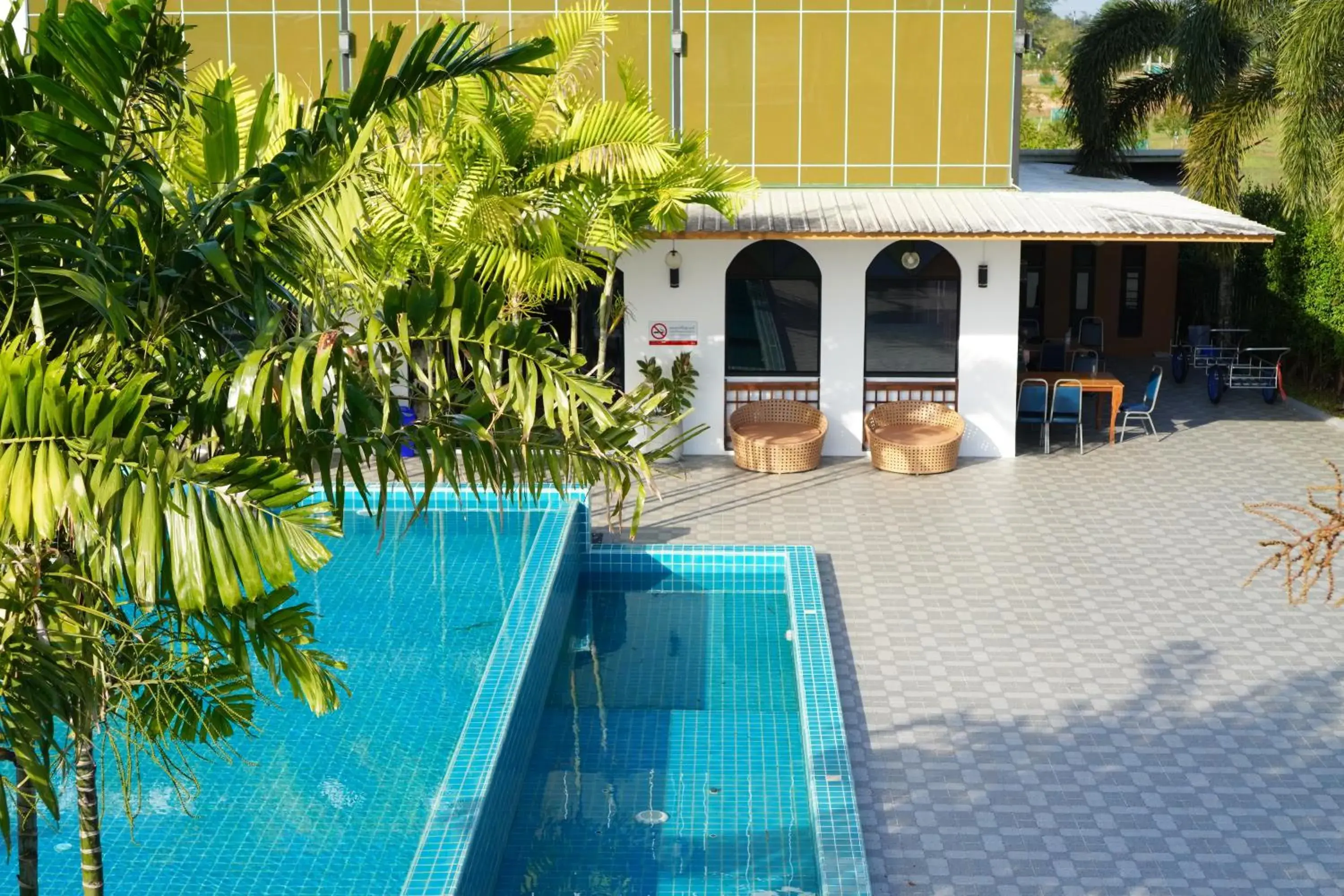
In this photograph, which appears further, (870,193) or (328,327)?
(870,193)

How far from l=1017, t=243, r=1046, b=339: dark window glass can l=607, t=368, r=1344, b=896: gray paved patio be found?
6458 mm

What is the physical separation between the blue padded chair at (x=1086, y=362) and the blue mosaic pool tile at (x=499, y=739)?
26.3 ft

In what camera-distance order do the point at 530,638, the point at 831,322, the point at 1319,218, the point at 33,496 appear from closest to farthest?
the point at 33,496 → the point at 530,638 → the point at 831,322 → the point at 1319,218

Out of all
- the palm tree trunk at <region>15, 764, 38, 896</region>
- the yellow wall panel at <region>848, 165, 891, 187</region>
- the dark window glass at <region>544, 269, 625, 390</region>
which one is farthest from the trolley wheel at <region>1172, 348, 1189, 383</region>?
the palm tree trunk at <region>15, 764, 38, 896</region>

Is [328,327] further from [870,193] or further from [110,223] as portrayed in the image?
[870,193]

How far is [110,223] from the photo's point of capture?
193 inches

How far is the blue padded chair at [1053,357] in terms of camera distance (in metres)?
18.0

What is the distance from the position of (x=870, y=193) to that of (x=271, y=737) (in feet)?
30.9

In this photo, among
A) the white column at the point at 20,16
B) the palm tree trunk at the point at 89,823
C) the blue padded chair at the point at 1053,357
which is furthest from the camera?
the blue padded chair at the point at 1053,357

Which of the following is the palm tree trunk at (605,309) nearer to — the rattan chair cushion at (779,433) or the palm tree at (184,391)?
the rattan chair cushion at (779,433)

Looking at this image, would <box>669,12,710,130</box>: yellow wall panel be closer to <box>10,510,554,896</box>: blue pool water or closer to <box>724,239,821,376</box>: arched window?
<box>724,239,821,376</box>: arched window

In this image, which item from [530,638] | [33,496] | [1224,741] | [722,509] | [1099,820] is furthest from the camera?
[722,509]

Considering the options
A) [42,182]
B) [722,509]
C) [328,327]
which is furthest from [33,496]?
[722,509]

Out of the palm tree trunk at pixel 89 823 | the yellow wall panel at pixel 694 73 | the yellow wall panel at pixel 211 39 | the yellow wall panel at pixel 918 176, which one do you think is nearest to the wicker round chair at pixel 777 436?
the yellow wall panel at pixel 918 176
